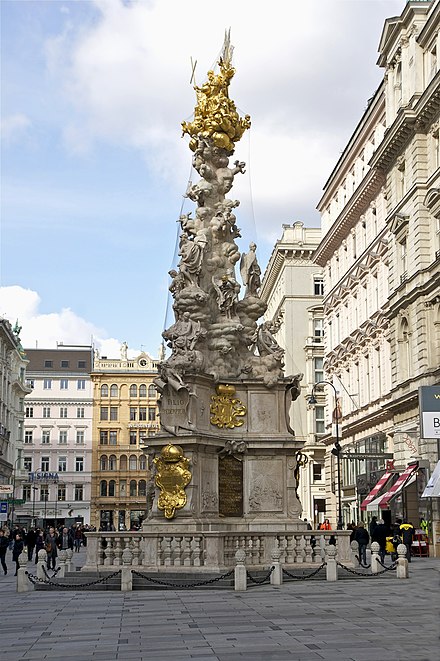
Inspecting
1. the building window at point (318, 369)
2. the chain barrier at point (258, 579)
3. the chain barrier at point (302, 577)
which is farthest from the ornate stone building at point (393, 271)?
the chain barrier at point (258, 579)

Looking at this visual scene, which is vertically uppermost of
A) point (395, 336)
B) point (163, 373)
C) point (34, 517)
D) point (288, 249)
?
point (288, 249)

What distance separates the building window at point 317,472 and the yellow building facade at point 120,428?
39.6 metres

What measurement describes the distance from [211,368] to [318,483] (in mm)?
→ 56677

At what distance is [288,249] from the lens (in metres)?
89.9

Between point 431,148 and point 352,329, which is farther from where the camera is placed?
point 352,329

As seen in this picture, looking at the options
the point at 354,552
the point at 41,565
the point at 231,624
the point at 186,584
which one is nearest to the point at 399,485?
the point at 354,552

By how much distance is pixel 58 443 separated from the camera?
416ft

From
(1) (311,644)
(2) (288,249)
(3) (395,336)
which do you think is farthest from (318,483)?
(1) (311,644)

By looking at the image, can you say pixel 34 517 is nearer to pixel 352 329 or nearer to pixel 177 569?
pixel 352 329

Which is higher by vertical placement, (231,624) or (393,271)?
(393,271)

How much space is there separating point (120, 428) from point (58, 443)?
9.40 metres

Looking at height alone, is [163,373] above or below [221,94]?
below

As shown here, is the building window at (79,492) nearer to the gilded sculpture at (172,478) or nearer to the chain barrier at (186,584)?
the gilded sculpture at (172,478)

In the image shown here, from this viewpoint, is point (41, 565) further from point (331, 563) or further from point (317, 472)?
point (317, 472)
